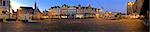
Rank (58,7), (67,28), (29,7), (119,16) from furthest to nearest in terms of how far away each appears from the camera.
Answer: (67,28) < (58,7) < (29,7) < (119,16)

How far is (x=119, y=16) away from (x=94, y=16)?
1182mm

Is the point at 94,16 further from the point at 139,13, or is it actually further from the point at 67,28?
the point at 67,28

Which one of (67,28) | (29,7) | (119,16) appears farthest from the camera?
(67,28)

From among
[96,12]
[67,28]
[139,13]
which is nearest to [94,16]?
[96,12]

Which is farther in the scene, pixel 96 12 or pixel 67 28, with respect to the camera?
pixel 67 28

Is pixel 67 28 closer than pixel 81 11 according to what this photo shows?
No

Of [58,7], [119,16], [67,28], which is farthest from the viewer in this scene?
[67,28]

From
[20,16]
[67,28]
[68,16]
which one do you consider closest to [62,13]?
[68,16]

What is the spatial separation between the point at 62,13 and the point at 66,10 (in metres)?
0.39

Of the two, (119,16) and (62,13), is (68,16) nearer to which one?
(62,13)

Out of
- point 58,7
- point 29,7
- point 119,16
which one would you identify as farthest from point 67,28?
point 119,16

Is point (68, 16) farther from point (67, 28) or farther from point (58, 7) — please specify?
point (67, 28)

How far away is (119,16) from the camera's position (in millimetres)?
10711

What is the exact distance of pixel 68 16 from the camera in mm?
11805
